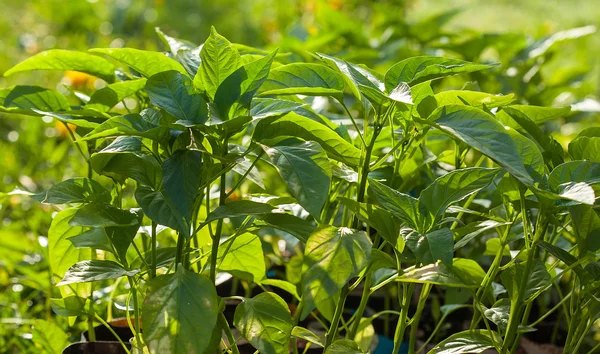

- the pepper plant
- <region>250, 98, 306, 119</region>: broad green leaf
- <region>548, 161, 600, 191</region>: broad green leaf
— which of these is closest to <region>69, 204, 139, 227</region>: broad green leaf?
the pepper plant

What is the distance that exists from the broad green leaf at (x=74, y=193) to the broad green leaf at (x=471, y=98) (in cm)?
48

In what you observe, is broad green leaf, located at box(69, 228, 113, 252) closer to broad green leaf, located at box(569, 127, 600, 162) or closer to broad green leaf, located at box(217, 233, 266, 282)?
broad green leaf, located at box(217, 233, 266, 282)

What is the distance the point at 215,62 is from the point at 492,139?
0.36 meters

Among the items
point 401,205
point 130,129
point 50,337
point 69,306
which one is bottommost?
point 50,337

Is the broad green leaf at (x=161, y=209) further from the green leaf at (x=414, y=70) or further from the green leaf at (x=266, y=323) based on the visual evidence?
the green leaf at (x=414, y=70)

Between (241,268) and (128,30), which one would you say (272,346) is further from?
(128,30)

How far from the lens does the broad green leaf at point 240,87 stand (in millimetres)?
938

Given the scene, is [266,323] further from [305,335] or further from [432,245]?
[432,245]

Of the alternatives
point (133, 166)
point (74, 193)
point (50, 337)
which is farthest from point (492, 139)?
point (50, 337)

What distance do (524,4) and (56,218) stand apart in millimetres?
7069

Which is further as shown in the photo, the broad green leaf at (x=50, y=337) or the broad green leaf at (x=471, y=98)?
the broad green leaf at (x=50, y=337)

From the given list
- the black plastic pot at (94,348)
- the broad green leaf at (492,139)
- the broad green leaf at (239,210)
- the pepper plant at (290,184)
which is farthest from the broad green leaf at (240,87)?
the black plastic pot at (94,348)

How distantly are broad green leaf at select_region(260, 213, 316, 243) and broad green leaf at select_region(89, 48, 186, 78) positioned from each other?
0.79ft

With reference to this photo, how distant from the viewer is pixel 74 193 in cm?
104
